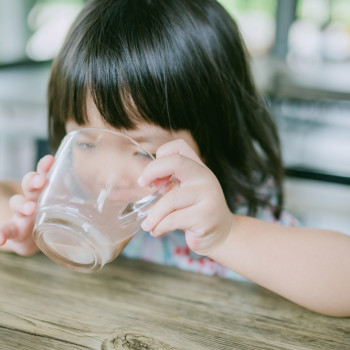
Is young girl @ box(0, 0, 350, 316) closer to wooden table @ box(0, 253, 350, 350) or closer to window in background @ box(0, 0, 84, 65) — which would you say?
wooden table @ box(0, 253, 350, 350)

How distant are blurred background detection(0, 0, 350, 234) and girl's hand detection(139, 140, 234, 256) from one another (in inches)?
38.7

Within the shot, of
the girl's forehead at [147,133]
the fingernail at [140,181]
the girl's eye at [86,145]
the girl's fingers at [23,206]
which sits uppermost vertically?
the girl's eye at [86,145]

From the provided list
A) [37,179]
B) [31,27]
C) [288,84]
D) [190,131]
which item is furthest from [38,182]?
[31,27]

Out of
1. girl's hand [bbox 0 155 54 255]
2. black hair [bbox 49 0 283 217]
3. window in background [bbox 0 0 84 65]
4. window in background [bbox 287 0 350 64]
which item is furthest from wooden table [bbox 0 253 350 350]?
window in background [bbox 287 0 350 64]

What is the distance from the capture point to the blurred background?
7.79 feet

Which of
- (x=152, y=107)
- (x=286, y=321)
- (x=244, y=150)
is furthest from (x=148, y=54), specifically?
(x=286, y=321)

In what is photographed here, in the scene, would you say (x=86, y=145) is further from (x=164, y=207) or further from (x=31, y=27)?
(x=31, y=27)

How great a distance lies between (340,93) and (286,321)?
2.34 meters

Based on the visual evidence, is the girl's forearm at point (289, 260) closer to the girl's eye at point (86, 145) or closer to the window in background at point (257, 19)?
the girl's eye at point (86, 145)

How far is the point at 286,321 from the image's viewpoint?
1.95 feet

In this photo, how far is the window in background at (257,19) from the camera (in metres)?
4.25

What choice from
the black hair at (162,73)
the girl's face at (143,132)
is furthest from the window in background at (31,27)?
the girl's face at (143,132)

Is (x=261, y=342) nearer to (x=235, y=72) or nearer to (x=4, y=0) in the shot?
(x=235, y=72)

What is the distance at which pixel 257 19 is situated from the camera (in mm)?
4312
